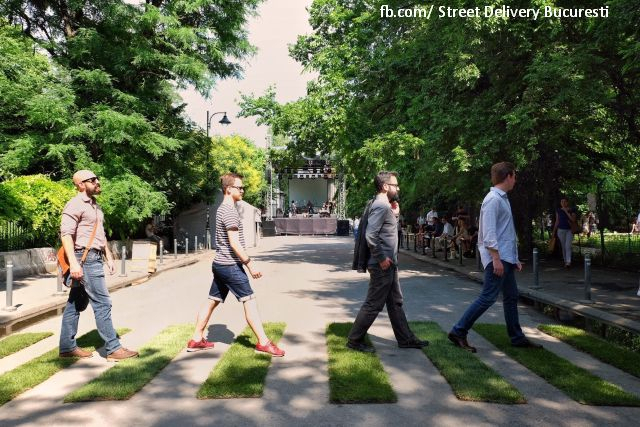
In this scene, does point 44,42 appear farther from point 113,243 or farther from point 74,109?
point 113,243

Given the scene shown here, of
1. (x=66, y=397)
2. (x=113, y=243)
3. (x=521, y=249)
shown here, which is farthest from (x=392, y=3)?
(x=66, y=397)

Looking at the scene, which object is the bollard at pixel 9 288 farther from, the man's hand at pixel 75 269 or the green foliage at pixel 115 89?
the green foliage at pixel 115 89

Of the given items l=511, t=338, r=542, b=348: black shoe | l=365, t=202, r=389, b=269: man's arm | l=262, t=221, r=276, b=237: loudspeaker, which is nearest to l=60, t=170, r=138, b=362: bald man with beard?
l=365, t=202, r=389, b=269: man's arm

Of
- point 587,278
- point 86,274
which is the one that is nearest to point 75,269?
point 86,274

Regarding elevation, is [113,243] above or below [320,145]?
below

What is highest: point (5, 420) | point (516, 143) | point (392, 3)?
point (392, 3)

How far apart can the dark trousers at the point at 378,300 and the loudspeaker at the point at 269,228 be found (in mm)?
41025

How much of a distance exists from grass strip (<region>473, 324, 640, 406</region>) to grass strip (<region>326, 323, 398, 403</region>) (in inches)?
56.4

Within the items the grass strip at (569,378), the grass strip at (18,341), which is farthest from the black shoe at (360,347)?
the grass strip at (18,341)

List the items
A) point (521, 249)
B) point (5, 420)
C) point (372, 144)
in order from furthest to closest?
point (521, 249)
point (372, 144)
point (5, 420)

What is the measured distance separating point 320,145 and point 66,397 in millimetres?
16246

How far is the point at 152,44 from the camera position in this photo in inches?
866

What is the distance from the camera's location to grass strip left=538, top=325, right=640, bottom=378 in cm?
568

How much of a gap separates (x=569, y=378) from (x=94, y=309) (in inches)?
180
